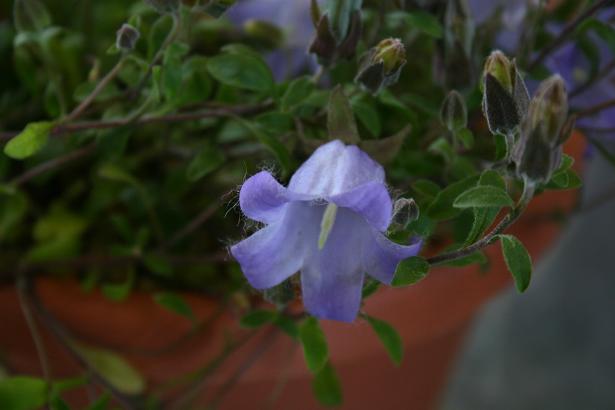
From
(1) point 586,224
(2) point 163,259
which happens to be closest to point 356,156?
(2) point 163,259

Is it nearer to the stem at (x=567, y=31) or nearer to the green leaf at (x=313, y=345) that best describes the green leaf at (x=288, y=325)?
the green leaf at (x=313, y=345)

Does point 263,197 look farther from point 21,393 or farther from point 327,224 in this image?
point 21,393

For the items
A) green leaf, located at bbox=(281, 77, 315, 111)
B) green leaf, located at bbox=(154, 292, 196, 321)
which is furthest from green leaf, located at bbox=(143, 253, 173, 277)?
green leaf, located at bbox=(281, 77, 315, 111)

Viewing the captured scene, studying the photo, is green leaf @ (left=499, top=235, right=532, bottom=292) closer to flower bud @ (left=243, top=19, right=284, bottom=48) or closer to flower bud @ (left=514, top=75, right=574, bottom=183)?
flower bud @ (left=514, top=75, right=574, bottom=183)

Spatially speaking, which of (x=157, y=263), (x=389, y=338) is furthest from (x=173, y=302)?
(x=389, y=338)

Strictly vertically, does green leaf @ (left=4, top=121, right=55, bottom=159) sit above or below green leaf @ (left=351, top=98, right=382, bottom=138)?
below

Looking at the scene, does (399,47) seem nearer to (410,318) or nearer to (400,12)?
(400,12)

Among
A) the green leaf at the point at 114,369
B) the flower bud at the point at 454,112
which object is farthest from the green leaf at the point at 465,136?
the green leaf at the point at 114,369
